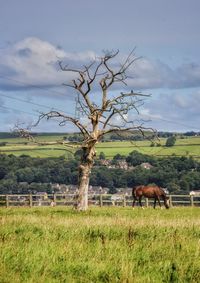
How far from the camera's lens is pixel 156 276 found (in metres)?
11.0

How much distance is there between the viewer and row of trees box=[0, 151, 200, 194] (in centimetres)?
10000

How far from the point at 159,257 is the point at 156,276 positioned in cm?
145

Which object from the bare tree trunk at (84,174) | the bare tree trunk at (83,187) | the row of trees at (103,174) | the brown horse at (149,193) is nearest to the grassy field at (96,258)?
the bare tree trunk at (84,174)

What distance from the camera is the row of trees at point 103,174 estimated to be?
100m

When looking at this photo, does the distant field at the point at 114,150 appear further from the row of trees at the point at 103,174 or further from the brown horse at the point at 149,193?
the brown horse at the point at 149,193

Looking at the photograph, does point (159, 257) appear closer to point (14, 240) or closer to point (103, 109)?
point (14, 240)

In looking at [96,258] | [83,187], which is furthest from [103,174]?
[96,258]

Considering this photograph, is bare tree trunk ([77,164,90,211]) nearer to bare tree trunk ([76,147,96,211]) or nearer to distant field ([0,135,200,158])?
bare tree trunk ([76,147,96,211])

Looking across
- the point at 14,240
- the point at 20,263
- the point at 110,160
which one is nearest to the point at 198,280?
the point at 20,263

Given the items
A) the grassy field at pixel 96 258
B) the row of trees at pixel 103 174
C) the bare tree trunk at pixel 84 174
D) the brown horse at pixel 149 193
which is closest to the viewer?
the grassy field at pixel 96 258

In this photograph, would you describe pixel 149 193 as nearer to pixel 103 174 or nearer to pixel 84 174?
pixel 84 174

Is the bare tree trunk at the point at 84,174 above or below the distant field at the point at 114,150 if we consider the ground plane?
below

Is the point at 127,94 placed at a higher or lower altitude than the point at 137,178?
higher

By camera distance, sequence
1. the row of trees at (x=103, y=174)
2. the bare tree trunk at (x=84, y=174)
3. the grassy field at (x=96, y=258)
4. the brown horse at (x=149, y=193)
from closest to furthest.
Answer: the grassy field at (x=96, y=258) < the bare tree trunk at (x=84, y=174) < the brown horse at (x=149, y=193) < the row of trees at (x=103, y=174)
